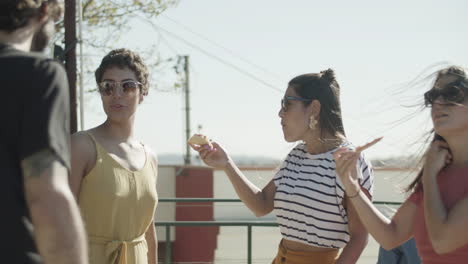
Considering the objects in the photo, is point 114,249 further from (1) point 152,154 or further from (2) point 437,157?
(2) point 437,157

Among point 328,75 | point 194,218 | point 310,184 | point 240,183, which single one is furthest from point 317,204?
point 194,218

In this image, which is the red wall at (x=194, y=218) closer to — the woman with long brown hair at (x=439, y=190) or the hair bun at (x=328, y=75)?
the hair bun at (x=328, y=75)

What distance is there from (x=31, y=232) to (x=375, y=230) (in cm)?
153

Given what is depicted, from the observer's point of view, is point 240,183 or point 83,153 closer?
point 83,153

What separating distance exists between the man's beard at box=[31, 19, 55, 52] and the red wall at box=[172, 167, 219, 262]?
1696 cm

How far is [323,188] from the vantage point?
3.35 metres

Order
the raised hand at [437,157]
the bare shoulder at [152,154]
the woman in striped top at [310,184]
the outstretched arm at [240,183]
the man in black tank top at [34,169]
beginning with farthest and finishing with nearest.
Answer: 1. the outstretched arm at [240,183]
2. the bare shoulder at [152,154]
3. the woman in striped top at [310,184]
4. the raised hand at [437,157]
5. the man in black tank top at [34,169]

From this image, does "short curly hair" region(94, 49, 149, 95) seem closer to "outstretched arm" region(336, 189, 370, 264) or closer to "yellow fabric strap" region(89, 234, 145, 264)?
"yellow fabric strap" region(89, 234, 145, 264)

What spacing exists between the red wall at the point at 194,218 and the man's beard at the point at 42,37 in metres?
17.0

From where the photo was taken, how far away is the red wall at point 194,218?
1928 cm

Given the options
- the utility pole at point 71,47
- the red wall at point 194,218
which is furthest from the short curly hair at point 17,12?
the red wall at point 194,218

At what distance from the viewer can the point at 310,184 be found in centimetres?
339

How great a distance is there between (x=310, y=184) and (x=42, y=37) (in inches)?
68.6

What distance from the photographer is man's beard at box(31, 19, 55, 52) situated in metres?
1.99
